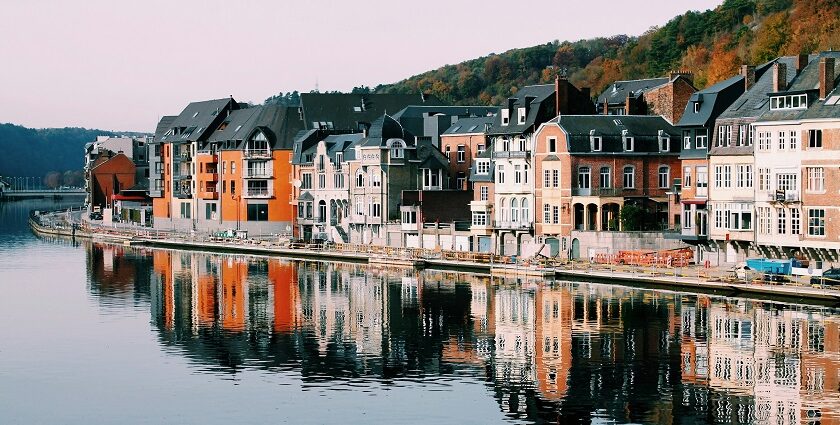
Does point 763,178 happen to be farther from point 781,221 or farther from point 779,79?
point 779,79

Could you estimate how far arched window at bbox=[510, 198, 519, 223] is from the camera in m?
91.7

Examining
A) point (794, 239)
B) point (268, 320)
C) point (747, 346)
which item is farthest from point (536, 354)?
point (794, 239)

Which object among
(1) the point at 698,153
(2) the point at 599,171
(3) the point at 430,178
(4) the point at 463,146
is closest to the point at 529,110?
(2) the point at 599,171

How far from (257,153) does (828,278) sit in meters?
66.7

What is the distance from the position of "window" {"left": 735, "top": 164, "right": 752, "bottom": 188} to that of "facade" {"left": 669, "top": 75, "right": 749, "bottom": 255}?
68.7 inches

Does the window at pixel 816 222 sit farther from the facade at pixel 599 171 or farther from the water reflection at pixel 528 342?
the facade at pixel 599 171

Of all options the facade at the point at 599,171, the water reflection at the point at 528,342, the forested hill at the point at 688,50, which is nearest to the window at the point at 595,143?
the facade at the point at 599,171

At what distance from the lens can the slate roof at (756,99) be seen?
76312 mm

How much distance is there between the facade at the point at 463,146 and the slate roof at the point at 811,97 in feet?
102

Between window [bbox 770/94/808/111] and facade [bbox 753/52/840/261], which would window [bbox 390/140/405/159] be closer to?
facade [bbox 753/52/840/261]

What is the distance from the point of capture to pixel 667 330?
59500mm

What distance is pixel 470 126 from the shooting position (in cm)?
10581

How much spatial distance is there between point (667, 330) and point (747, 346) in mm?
4927

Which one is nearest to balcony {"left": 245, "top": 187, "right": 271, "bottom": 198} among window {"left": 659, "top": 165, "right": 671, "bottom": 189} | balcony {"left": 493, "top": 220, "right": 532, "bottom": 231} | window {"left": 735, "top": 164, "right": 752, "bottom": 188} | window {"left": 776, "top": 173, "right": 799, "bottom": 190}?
balcony {"left": 493, "top": 220, "right": 532, "bottom": 231}
